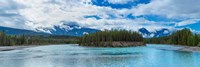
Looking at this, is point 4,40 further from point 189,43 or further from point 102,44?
point 189,43

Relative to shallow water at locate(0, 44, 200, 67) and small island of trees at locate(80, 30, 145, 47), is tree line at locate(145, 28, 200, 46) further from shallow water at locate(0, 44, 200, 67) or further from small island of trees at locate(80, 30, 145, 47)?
shallow water at locate(0, 44, 200, 67)

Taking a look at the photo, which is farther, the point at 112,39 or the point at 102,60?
the point at 112,39

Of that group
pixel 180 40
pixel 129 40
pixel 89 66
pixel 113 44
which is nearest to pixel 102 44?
pixel 113 44

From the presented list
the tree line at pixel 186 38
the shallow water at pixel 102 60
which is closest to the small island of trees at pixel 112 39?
the tree line at pixel 186 38

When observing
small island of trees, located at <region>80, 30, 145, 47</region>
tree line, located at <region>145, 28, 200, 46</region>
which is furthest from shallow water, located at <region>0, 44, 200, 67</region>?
small island of trees, located at <region>80, 30, 145, 47</region>

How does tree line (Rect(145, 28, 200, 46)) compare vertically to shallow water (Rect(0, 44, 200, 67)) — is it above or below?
above

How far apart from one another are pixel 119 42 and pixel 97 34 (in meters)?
16.1

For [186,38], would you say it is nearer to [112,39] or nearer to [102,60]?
[112,39]

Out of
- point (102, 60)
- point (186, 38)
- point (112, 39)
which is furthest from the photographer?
point (112, 39)

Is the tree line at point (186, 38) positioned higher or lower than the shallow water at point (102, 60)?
higher

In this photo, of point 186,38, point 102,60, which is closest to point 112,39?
point 186,38

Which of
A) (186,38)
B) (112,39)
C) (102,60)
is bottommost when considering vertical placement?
(102,60)

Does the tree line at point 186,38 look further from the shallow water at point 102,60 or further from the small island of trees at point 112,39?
the shallow water at point 102,60

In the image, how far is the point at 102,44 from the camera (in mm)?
187875
